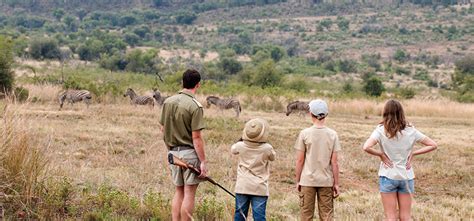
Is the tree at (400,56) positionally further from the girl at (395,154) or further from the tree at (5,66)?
the girl at (395,154)

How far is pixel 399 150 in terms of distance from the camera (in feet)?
21.4

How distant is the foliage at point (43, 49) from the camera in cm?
5572

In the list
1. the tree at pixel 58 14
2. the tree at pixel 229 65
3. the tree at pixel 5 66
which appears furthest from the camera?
the tree at pixel 58 14

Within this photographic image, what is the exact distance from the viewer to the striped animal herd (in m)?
22.8

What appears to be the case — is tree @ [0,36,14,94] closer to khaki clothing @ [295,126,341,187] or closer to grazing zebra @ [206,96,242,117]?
grazing zebra @ [206,96,242,117]

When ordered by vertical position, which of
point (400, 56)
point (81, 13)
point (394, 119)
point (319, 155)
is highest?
point (394, 119)

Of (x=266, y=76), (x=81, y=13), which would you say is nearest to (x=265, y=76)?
(x=266, y=76)

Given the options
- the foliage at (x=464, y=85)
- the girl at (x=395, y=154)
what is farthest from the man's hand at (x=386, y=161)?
the foliage at (x=464, y=85)

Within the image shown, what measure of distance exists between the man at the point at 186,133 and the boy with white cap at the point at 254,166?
0.47m

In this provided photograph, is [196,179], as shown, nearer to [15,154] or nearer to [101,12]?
[15,154]

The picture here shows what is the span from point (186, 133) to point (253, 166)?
842 mm

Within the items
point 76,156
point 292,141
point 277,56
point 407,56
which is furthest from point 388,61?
point 76,156

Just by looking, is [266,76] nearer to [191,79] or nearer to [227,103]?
[227,103]

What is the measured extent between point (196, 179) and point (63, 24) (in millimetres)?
92376
